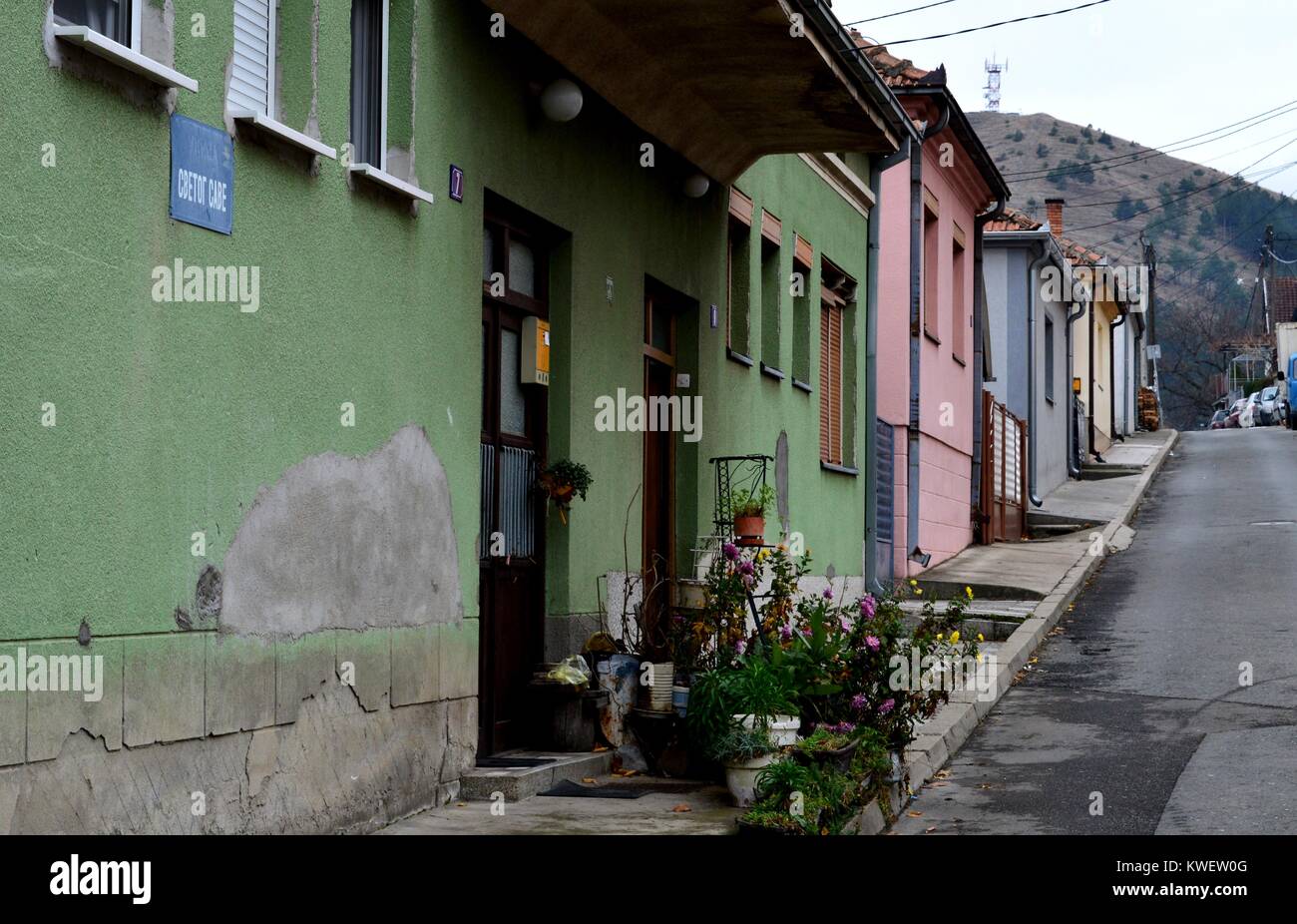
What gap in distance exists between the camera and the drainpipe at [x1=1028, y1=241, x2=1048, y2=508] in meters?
28.7

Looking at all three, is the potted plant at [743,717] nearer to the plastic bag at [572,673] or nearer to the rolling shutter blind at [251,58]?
the plastic bag at [572,673]

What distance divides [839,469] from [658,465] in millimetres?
4734

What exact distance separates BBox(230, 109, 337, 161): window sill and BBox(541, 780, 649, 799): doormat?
3.40 meters

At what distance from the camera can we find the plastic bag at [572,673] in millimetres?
9305

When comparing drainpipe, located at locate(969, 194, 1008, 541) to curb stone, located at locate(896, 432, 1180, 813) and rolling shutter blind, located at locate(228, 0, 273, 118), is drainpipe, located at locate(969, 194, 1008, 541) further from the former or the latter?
rolling shutter blind, located at locate(228, 0, 273, 118)

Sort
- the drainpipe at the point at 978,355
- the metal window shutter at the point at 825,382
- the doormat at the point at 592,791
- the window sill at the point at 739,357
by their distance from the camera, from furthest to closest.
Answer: the drainpipe at the point at 978,355, the metal window shutter at the point at 825,382, the window sill at the point at 739,357, the doormat at the point at 592,791

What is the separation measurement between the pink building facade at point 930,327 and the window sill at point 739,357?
5.59 meters

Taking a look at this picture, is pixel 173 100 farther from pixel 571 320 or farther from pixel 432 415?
pixel 571 320

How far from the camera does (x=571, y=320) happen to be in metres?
9.78

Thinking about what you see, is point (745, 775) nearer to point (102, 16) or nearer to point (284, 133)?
point (284, 133)

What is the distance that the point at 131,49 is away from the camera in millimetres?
5699

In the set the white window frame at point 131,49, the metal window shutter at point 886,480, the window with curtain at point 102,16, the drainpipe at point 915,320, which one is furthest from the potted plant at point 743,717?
the drainpipe at point 915,320

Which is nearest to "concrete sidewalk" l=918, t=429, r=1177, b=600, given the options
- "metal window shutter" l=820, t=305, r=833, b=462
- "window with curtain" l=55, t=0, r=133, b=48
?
"metal window shutter" l=820, t=305, r=833, b=462
